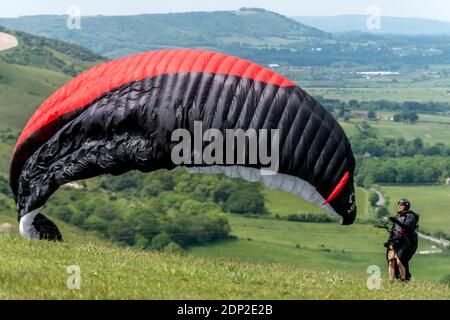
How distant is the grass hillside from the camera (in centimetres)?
1202

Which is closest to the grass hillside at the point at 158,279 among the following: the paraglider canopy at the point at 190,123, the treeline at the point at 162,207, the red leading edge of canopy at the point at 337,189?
the red leading edge of canopy at the point at 337,189

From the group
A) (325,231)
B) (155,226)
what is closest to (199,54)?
(155,226)

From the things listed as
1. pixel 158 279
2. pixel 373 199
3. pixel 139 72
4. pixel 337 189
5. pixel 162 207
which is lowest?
pixel 162 207

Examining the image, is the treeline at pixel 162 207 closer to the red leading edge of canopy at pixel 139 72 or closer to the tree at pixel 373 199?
the tree at pixel 373 199

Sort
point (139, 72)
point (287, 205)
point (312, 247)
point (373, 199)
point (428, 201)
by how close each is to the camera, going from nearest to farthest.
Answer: point (139, 72)
point (312, 247)
point (287, 205)
point (373, 199)
point (428, 201)

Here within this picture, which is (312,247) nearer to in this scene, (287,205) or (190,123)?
(287,205)

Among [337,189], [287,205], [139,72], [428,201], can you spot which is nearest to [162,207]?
[287,205]

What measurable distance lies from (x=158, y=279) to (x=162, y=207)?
14464cm

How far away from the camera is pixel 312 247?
13188cm

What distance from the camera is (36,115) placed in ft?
61.1

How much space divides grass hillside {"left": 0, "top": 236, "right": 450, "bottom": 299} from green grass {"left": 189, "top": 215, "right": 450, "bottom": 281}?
87550 mm

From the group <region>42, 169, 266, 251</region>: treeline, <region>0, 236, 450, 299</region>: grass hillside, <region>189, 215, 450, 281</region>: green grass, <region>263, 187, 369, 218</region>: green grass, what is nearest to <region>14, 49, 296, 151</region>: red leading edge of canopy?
<region>0, 236, 450, 299</region>: grass hillside
